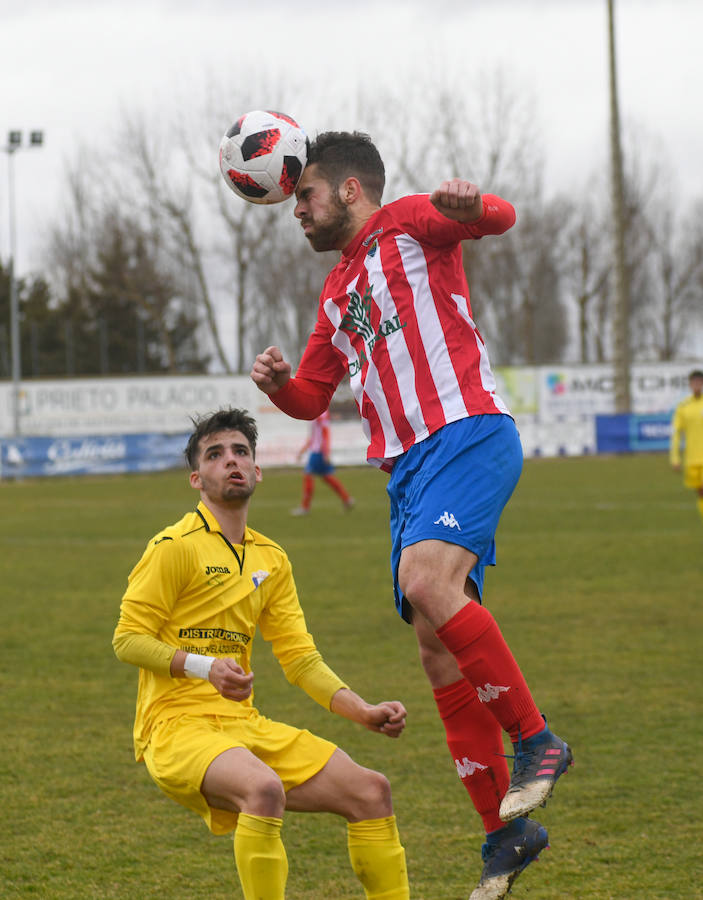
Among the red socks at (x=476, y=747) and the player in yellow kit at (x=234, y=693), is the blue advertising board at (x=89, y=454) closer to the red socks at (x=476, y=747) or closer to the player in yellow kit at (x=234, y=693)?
the player in yellow kit at (x=234, y=693)

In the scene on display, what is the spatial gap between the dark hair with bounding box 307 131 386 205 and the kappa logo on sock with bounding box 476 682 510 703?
1670mm

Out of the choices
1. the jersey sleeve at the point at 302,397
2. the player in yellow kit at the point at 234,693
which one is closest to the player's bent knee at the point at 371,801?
the player in yellow kit at the point at 234,693

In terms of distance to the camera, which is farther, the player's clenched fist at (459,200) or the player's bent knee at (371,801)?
the player's bent knee at (371,801)

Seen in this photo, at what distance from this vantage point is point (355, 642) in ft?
27.8

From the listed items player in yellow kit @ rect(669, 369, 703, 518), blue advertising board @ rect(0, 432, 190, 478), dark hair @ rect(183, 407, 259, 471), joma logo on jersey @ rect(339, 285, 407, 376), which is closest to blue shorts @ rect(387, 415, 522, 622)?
joma logo on jersey @ rect(339, 285, 407, 376)

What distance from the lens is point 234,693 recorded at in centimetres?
343

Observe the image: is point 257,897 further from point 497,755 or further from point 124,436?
point 124,436

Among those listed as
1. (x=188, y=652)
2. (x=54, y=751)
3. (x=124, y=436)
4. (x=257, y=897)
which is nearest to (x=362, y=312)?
(x=188, y=652)

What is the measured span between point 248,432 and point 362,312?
0.60m

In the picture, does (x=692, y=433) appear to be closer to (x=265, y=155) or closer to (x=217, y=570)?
(x=265, y=155)

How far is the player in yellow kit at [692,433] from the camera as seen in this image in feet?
51.6

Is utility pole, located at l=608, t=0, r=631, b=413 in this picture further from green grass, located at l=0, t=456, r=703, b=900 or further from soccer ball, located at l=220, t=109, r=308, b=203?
soccer ball, located at l=220, t=109, r=308, b=203

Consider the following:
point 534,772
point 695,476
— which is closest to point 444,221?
point 534,772

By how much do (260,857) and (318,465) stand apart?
48.7ft
